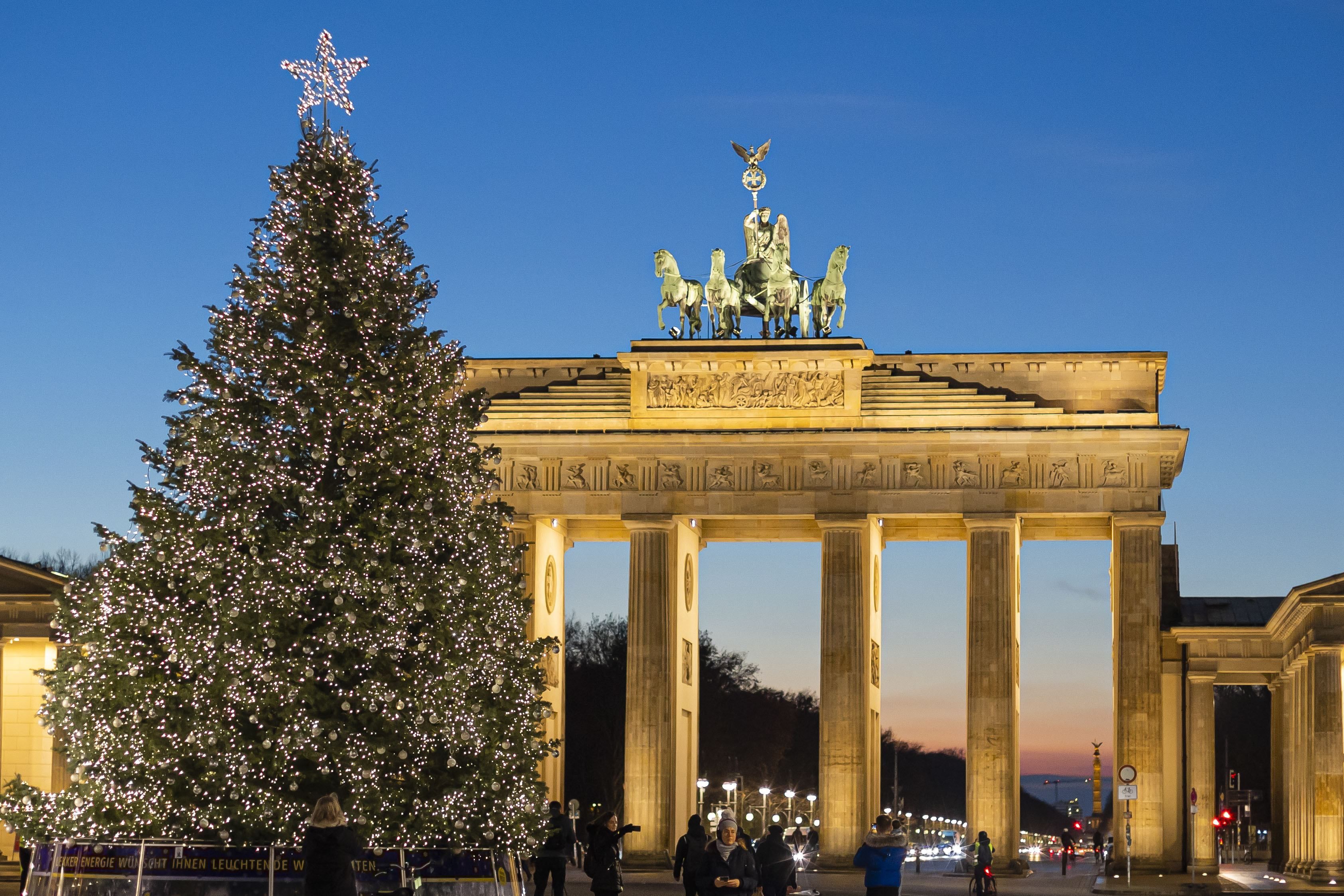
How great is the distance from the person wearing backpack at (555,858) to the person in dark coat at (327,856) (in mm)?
10609

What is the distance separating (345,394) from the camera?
23.0 m

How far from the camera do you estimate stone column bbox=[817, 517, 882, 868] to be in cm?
5512

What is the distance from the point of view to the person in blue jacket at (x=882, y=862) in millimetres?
21250

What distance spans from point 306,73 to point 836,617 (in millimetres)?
33687

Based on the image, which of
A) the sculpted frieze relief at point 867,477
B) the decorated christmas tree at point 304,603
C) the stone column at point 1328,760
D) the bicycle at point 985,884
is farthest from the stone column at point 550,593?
the decorated christmas tree at point 304,603

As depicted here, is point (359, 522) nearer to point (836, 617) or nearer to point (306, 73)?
point (306, 73)

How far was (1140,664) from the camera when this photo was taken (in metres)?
54.6

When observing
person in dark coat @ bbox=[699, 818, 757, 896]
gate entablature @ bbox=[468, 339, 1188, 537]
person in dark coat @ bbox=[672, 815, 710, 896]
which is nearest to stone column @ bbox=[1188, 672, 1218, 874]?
gate entablature @ bbox=[468, 339, 1188, 537]

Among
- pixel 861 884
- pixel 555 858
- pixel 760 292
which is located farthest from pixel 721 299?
pixel 555 858

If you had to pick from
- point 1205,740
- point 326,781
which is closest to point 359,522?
point 326,781

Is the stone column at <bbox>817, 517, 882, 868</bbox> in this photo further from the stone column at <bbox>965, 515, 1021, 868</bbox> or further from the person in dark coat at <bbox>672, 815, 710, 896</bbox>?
the person in dark coat at <bbox>672, 815, 710, 896</bbox>

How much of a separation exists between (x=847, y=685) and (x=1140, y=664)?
8.18 metres

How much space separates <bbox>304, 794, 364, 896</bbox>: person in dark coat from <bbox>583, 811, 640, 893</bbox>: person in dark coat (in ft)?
26.1

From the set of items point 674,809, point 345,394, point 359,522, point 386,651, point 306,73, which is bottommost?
point 674,809
